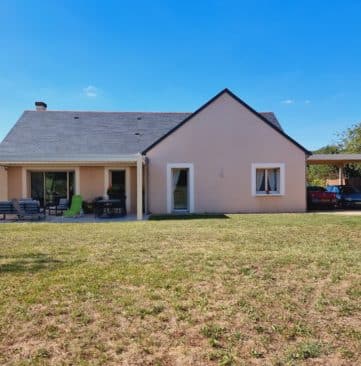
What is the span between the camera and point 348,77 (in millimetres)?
19750

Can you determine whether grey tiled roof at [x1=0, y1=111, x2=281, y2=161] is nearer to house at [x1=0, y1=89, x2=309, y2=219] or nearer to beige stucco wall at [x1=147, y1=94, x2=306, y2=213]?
house at [x1=0, y1=89, x2=309, y2=219]

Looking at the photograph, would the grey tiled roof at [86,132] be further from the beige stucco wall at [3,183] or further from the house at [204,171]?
the beige stucco wall at [3,183]

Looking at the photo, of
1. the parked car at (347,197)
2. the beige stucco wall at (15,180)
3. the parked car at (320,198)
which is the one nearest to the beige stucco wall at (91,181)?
the beige stucco wall at (15,180)

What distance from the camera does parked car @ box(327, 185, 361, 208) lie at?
1889 centimetres

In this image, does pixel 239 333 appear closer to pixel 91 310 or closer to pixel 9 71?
pixel 91 310

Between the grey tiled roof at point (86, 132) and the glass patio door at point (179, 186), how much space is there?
2.78 m

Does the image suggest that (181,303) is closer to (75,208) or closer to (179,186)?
(75,208)

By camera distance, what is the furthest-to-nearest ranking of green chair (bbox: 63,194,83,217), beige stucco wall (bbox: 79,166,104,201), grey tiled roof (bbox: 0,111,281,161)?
grey tiled roof (bbox: 0,111,281,161), beige stucco wall (bbox: 79,166,104,201), green chair (bbox: 63,194,83,217)

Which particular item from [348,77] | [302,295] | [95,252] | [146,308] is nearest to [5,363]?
[146,308]

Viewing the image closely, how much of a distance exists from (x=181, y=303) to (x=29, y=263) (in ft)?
11.9

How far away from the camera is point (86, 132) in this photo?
61.5ft

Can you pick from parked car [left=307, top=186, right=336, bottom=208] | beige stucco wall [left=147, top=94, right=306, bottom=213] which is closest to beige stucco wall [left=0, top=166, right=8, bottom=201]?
beige stucco wall [left=147, top=94, right=306, bottom=213]

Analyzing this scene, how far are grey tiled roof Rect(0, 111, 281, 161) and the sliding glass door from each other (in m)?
1.27

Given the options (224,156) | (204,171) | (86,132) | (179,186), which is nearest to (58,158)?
(86,132)
